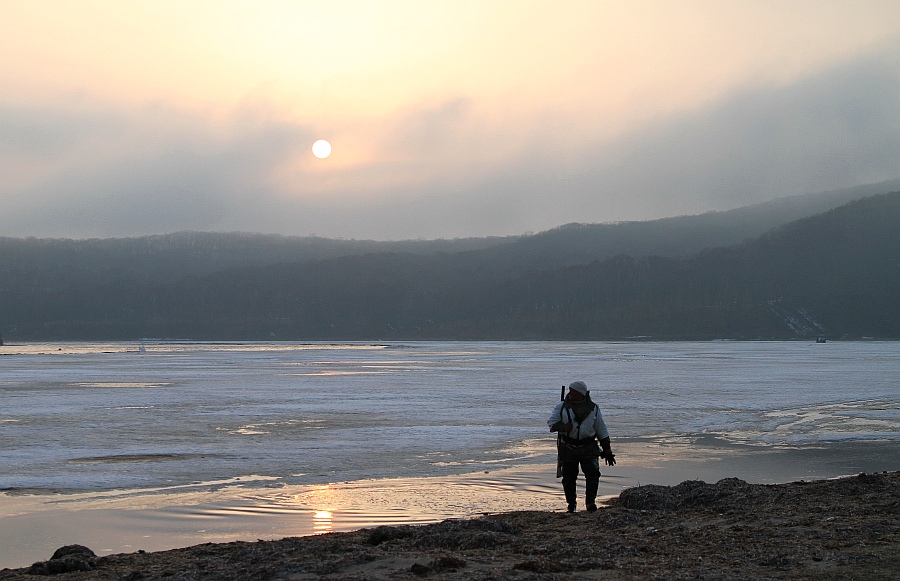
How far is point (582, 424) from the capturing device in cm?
1062

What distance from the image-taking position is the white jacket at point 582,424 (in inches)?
418

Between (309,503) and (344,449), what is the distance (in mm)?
5231

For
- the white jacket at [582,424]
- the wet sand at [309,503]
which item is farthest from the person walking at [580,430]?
the wet sand at [309,503]

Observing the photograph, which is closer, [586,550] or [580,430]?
[586,550]

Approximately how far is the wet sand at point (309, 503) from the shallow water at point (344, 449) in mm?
42

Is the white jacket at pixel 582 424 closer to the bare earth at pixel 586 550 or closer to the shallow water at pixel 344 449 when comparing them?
the bare earth at pixel 586 550

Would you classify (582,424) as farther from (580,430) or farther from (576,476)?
(576,476)

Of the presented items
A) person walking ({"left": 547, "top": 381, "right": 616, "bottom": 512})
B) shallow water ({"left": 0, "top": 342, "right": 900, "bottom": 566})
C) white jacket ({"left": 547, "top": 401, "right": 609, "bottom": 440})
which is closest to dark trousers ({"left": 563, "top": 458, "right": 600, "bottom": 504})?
person walking ({"left": 547, "top": 381, "right": 616, "bottom": 512})

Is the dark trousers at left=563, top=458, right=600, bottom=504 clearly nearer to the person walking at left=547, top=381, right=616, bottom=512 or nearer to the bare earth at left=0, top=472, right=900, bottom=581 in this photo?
the person walking at left=547, top=381, right=616, bottom=512

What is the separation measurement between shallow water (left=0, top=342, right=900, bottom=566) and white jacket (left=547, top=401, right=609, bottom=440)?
6.01ft

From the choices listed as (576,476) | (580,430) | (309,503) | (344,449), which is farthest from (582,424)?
(344,449)

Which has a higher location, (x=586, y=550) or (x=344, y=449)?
(x=586, y=550)

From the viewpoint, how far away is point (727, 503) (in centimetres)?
1099

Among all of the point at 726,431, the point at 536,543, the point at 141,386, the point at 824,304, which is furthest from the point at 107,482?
the point at 824,304
